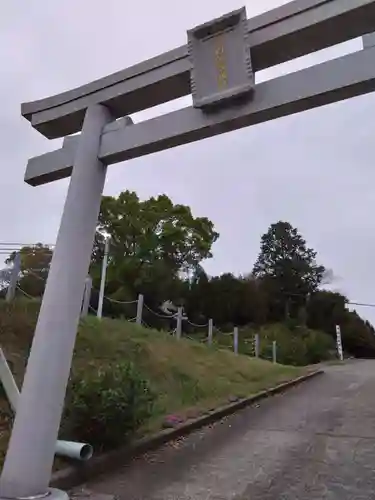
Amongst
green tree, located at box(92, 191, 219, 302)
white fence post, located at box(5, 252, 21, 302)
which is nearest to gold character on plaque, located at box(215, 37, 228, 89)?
white fence post, located at box(5, 252, 21, 302)

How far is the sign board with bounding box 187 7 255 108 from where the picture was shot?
11.0ft

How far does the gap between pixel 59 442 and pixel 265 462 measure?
200cm

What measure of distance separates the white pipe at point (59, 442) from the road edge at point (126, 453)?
144 mm

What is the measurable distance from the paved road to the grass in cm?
58

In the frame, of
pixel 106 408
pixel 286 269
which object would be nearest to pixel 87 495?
pixel 106 408

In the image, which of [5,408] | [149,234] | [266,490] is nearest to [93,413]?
[5,408]

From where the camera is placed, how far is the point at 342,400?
7977 mm

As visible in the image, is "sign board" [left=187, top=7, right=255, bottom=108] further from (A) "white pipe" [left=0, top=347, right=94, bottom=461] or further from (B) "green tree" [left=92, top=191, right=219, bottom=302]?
(B) "green tree" [left=92, top=191, right=219, bottom=302]

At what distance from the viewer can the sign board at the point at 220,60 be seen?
3.36 meters

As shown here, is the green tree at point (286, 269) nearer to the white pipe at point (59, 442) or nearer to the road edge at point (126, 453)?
the road edge at point (126, 453)

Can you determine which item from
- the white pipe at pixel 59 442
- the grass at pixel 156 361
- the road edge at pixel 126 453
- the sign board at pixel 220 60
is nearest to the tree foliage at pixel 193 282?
the grass at pixel 156 361

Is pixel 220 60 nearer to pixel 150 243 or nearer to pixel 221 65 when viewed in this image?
pixel 221 65

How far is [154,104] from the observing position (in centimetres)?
399

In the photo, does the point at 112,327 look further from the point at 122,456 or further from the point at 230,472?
the point at 230,472
